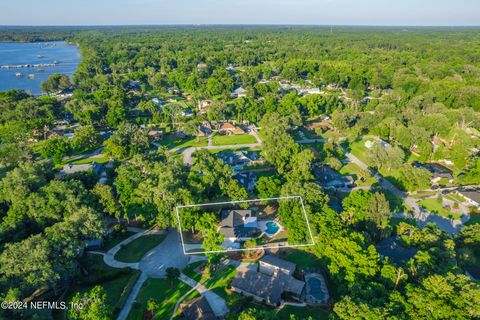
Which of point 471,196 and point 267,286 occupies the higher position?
point 471,196

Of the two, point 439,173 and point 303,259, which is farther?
point 439,173

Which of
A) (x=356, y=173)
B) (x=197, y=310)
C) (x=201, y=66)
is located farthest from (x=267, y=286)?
(x=201, y=66)

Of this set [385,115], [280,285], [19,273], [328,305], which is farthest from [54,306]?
[385,115]

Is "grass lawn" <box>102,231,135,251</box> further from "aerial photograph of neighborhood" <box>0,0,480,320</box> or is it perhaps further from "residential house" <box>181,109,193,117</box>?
"residential house" <box>181,109,193,117</box>

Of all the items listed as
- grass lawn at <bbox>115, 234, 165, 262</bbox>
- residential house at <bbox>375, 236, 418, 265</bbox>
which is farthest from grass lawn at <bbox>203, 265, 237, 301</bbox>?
residential house at <bbox>375, 236, 418, 265</bbox>

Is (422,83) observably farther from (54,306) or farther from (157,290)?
(54,306)

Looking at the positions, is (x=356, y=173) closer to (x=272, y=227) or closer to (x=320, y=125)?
(x=272, y=227)
